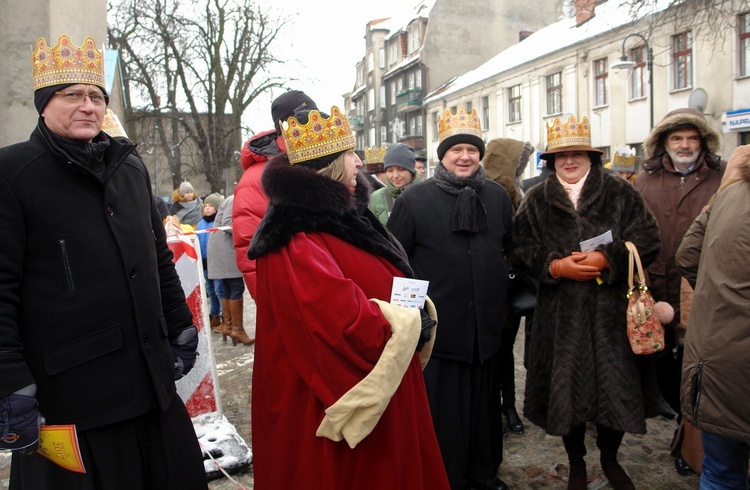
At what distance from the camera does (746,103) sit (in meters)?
17.6

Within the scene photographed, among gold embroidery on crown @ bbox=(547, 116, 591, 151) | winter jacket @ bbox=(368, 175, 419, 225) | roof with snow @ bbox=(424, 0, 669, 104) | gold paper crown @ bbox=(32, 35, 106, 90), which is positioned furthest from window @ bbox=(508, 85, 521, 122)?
gold paper crown @ bbox=(32, 35, 106, 90)

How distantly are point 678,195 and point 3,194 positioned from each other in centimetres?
383

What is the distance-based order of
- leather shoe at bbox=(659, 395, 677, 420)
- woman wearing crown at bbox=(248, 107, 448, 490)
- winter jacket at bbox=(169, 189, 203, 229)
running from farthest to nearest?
winter jacket at bbox=(169, 189, 203, 229) → leather shoe at bbox=(659, 395, 677, 420) → woman wearing crown at bbox=(248, 107, 448, 490)

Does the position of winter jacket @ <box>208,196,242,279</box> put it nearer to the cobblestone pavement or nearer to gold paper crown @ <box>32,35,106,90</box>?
the cobblestone pavement

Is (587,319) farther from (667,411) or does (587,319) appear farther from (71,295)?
(71,295)

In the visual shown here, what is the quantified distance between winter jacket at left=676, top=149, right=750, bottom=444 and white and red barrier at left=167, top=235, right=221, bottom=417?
10.1 ft

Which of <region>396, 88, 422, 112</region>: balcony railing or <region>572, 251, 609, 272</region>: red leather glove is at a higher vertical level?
<region>396, 88, 422, 112</region>: balcony railing

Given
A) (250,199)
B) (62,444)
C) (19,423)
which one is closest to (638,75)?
(250,199)

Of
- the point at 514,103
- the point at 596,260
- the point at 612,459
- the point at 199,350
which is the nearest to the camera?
the point at 596,260

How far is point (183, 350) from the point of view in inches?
106

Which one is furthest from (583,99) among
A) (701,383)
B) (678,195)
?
(701,383)

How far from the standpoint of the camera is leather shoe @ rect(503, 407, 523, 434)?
4602 millimetres

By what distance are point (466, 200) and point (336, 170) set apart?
1.32m

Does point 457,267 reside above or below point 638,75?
below
